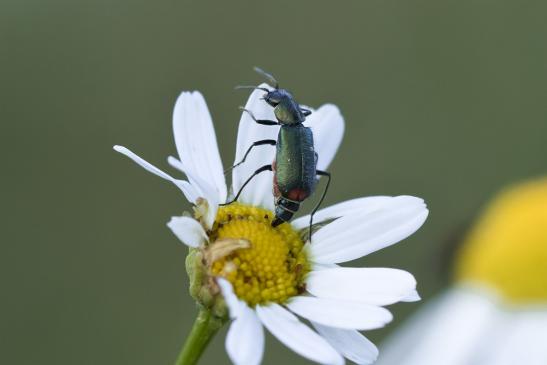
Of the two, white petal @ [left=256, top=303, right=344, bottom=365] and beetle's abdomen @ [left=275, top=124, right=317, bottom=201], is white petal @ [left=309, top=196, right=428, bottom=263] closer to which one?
beetle's abdomen @ [left=275, top=124, right=317, bottom=201]

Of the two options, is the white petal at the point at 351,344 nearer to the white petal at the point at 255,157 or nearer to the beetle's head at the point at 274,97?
the white petal at the point at 255,157

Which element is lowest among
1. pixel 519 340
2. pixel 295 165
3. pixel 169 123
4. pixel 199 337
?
pixel 519 340

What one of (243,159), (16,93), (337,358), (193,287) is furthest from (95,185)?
(337,358)

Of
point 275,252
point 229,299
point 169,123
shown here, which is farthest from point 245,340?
point 169,123

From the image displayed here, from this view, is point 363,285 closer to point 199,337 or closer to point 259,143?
point 199,337

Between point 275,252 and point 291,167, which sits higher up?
point 291,167

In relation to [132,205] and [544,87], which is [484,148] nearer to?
[544,87]
